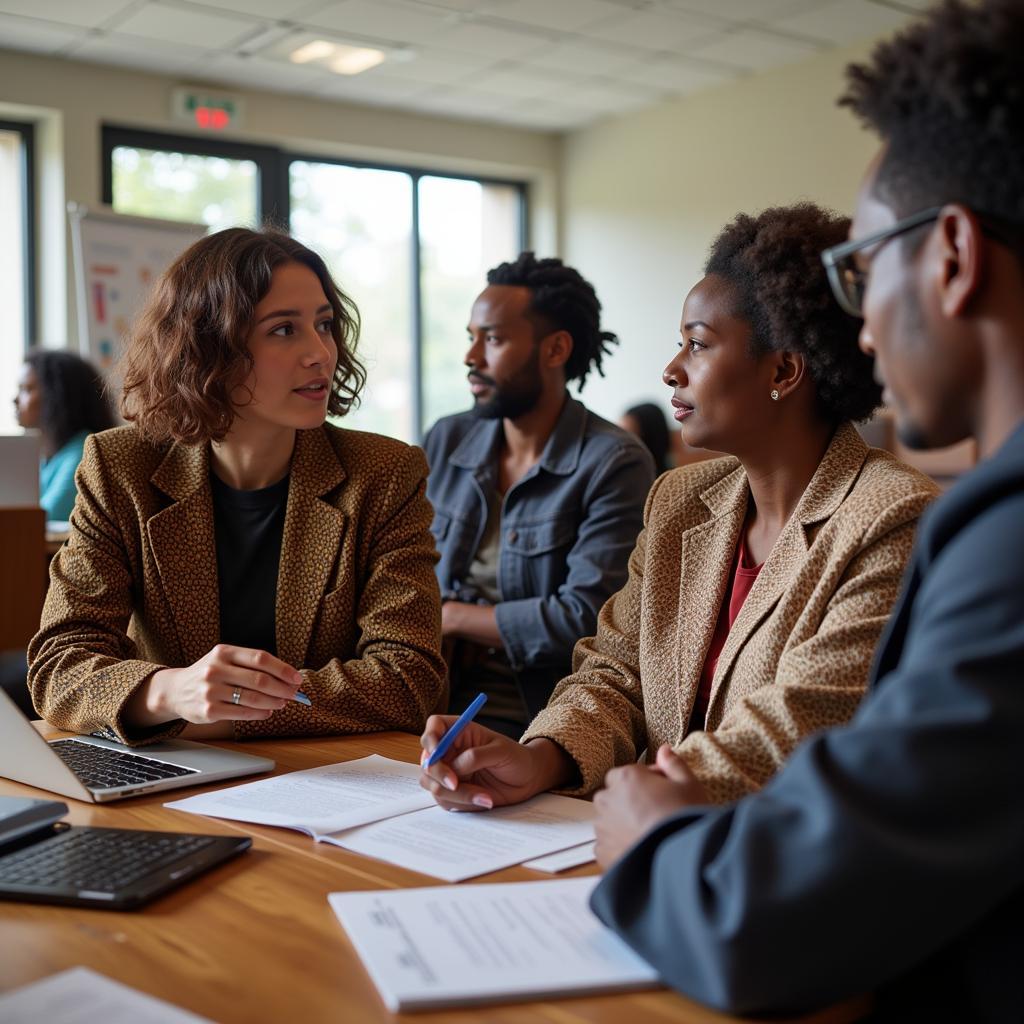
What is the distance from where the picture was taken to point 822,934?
719 millimetres

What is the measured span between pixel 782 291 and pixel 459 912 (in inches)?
36.1

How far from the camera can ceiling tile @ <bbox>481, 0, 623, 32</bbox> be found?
5344 mm

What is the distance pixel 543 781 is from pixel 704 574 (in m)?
0.39

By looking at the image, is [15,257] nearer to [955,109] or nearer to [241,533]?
[241,533]

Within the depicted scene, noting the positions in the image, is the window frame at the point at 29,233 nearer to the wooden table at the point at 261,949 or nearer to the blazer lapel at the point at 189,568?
the blazer lapel at the point at 189,568

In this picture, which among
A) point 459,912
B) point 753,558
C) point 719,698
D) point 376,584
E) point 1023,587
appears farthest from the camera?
point 376,584

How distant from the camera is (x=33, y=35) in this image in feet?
18.4

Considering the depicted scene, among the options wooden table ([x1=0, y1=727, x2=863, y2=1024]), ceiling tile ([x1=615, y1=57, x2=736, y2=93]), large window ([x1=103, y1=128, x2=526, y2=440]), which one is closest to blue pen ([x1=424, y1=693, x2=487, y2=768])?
wooden table ([x1=0, y1=727, x2=863, y2=1024])

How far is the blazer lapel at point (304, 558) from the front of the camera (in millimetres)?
1777

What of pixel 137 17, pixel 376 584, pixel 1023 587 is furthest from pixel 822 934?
pixel 137 17

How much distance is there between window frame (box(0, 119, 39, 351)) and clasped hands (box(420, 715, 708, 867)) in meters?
5.56

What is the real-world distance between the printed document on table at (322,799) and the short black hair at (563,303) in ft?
5.76

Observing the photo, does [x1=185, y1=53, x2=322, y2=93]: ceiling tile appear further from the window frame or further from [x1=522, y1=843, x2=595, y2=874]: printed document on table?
[x1=522, y1=843, x2=595, y2=874]: printed document on table

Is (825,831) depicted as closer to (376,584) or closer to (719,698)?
(719,698)
